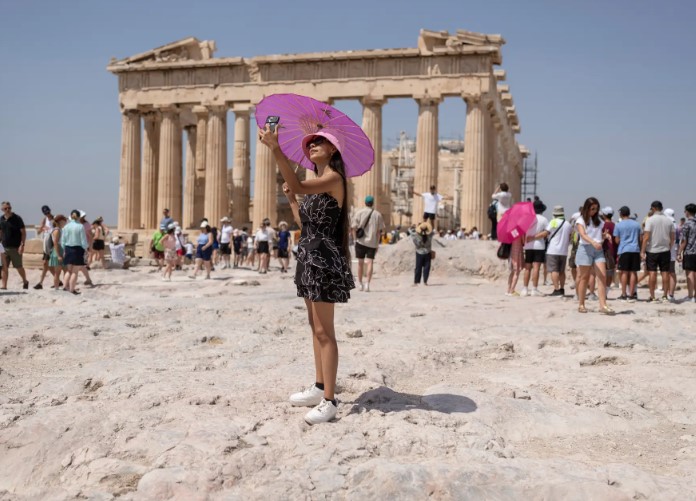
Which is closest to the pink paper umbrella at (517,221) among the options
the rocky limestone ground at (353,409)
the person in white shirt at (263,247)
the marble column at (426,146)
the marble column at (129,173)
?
the rocky limestone ground at (353,409)

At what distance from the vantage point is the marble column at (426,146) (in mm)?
31578

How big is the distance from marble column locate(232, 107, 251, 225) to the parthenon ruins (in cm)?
6

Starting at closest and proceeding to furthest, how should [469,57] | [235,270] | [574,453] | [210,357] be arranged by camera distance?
[574,453] → [210,357] → [235,270] → [469,57]

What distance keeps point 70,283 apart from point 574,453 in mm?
10803

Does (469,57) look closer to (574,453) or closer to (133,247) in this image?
(133,247)

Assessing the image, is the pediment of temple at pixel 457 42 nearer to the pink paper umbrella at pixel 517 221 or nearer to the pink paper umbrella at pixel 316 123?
the pink paper umbrella at pixel 517 221

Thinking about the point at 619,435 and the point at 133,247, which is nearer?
the point at 619,435

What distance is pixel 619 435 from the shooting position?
4574mm

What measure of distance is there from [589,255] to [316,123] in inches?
239

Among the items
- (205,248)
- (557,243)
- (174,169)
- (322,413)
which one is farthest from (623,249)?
(174,169)

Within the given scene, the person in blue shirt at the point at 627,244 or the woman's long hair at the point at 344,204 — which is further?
the person in blue shirt at the point at 627,244

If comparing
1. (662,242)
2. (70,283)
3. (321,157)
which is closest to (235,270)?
(70,283)

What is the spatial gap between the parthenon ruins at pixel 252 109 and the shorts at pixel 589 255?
2145cm

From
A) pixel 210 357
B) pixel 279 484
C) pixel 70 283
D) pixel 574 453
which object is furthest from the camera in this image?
pixel 70 283
